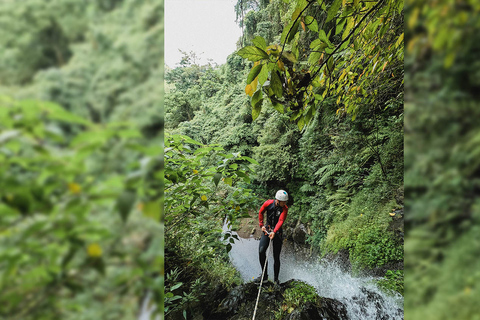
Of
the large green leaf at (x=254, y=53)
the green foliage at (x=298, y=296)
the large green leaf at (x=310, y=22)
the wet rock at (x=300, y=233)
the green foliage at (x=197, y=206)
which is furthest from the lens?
the wet rock at (x=300, y=233)

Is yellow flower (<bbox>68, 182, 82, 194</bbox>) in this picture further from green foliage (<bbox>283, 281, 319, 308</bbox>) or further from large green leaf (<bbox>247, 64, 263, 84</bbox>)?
green foliage (<bbox>283, 281, 319, 308</bbox>)

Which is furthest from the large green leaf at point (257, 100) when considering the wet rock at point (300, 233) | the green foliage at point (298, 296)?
the wet rock at point (300, 233)

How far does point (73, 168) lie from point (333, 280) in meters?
4.98

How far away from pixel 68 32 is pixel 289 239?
6.84m

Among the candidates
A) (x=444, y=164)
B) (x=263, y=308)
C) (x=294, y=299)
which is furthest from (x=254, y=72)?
(x=294, y=299)

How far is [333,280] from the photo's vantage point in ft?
13.3

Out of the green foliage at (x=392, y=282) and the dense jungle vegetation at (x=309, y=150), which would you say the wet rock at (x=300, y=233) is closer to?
the dense jungle vegetation at (x=309, y=150)

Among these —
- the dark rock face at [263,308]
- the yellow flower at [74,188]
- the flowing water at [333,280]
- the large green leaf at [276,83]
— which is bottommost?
the flowing water at [333,280]

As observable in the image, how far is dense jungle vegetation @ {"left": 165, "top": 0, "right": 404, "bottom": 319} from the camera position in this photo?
933mm

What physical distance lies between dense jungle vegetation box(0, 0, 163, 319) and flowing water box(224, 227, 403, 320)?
1.76 metres

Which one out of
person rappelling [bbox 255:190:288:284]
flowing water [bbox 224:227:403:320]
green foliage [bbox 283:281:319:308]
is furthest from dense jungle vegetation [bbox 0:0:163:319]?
person rappelling [bbox 255:190:288:284]

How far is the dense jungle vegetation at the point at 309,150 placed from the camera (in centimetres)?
93

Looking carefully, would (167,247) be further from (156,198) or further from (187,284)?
(156,198)

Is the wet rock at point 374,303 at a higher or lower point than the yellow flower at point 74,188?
lower
